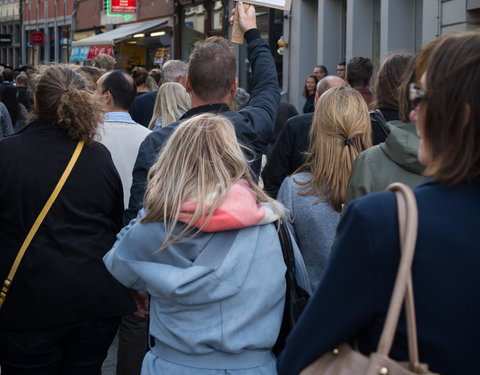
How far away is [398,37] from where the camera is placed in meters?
14.9

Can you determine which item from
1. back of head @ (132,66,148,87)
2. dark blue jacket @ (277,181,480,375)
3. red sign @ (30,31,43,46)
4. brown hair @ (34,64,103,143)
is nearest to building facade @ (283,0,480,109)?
back of head @ (132,66,148,87)

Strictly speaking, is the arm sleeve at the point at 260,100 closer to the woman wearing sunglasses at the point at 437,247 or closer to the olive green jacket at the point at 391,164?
the olive green jacket at the point at 391,164

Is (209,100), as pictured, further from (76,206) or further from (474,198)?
(474,198)

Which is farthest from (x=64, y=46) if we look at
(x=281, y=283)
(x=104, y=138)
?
(x=281, y=283)

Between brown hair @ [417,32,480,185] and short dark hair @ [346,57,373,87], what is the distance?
4.32 m

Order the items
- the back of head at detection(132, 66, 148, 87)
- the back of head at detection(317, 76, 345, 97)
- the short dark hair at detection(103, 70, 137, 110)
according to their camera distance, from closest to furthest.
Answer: the short dark hair at detection(103, 70, 137, 110) < the back of head at detection(317, 76, 345, 97) < the back of head at detection(132, 66, 148, 87)

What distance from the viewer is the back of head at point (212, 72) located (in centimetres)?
379

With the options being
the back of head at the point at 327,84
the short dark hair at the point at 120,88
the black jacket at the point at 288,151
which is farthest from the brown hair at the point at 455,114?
the back of head at the point at 327,84

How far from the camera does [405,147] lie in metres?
3.01

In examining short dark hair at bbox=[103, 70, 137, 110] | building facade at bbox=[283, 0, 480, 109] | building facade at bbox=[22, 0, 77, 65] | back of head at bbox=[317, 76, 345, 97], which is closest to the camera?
short dark hair at bbox=[103, 70, 137, 110]

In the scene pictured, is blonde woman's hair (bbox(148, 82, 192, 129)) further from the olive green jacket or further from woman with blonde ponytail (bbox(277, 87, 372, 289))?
the olive green jacket

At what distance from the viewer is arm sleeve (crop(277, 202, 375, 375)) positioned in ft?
5.28

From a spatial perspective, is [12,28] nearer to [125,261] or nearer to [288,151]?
[288,151]

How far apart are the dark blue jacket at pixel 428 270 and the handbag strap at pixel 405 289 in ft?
0.08
